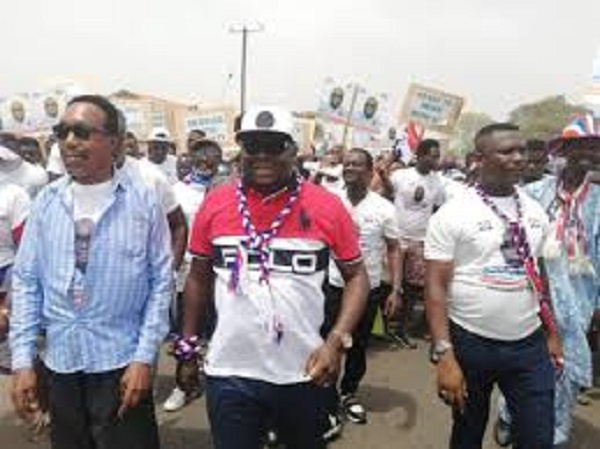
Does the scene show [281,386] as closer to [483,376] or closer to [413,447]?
[483,376]

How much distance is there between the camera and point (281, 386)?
3125 millimetres

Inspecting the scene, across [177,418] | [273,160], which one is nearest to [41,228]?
[273,160]

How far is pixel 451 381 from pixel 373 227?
8.30 ft

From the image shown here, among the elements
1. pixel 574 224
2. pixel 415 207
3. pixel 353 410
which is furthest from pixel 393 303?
pixel 415 207

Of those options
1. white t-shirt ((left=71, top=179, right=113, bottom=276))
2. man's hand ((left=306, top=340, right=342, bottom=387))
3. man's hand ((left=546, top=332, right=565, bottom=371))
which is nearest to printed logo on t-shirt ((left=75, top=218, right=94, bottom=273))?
white t-shirt ((left=71, top=179, right=113, bottom=276))

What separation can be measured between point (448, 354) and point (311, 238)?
0.98 meters

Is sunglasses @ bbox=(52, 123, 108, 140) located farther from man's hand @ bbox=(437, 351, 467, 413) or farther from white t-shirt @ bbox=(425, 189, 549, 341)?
man's hand @ bbox=(437, 351, 467, 413)

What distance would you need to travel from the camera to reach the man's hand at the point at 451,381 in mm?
3639

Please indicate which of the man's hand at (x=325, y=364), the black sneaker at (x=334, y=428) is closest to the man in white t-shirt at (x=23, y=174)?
the black sneaker at (x=334, y=428)

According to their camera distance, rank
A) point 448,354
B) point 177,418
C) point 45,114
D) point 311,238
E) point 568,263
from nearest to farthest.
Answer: point 311,238 < point 448,354 < point 568,263 < point 177,418 < point 45,114

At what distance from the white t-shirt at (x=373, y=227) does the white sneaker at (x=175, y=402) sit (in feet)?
5.04

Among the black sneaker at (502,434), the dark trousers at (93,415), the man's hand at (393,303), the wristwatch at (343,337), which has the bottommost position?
the black sneaker at (502,434)

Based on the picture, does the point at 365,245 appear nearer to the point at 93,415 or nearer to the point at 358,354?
the point at 358,354

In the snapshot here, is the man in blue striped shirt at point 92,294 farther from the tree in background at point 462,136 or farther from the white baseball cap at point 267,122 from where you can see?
the tree in background at point 462,136
